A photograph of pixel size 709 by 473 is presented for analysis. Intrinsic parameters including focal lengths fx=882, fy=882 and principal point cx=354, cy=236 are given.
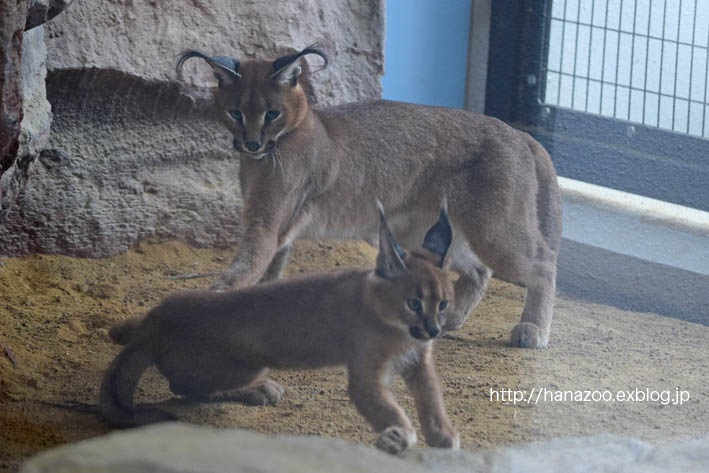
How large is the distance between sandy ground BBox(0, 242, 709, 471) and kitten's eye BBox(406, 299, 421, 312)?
0.77ft

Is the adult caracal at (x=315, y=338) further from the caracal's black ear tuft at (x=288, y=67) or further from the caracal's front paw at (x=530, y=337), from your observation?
the caracal's black ear tuft at (x=288, y=67)

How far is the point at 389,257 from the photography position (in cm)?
169

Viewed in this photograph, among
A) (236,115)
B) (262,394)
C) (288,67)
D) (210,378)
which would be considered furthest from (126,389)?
(288,67)

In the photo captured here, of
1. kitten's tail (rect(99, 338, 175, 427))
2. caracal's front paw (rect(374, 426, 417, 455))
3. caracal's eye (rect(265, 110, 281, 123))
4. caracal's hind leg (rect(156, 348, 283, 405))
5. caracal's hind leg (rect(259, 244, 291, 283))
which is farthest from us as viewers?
caracal's hind leg (rect(259, 244, 291, 283))

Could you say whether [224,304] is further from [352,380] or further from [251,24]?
[251,24]

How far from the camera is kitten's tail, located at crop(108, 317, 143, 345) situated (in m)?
1.93

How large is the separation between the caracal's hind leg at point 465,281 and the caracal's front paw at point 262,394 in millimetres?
389

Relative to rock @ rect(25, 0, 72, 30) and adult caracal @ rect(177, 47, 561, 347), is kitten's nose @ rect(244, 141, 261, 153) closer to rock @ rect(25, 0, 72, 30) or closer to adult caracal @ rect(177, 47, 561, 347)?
adult caracal @ rect(177, 47, 561, 347)

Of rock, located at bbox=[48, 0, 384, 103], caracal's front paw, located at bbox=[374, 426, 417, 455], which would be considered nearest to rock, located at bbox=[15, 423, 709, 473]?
caracal's front paw, located at bbox=[374, 426, 417, 455]

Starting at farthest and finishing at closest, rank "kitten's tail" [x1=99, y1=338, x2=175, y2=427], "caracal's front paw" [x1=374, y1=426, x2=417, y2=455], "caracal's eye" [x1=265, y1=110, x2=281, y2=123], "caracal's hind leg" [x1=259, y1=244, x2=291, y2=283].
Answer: "caracal's hind leg" [x1=259, y1=244, x2=291, y2=283], "caracal's eye" [x1=265, y1=110, x2=281, y2=123], "kitten's tail" [x1=99, y1=338, x2=175, y2=427], "caracal's front paw" [x1=374, y1=426, x2=417, y2=455]

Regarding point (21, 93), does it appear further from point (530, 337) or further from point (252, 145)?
point (530, 337)

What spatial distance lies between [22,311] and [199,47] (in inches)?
35.4

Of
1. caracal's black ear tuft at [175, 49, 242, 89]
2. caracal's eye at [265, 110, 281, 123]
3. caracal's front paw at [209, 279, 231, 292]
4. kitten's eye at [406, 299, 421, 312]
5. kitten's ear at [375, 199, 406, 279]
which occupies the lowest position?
caracal's front paw at [209, 279, 231, 292]

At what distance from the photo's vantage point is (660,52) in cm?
190
